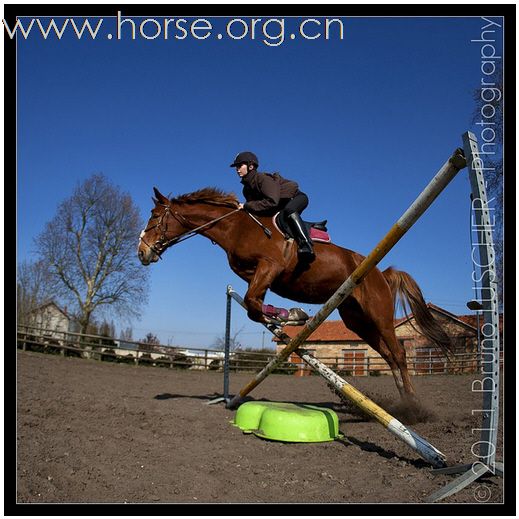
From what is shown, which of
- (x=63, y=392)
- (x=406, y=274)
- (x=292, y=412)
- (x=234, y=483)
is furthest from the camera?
(x=63, y=392)

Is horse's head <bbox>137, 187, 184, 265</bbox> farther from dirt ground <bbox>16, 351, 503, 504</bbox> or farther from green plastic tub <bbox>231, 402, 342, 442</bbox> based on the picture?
green plastic tub <bbox>231, 402, 342, 442</bbox>

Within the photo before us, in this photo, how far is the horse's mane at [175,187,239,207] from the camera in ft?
19.4

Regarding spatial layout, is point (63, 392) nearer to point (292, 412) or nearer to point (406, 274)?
point (292, 412)

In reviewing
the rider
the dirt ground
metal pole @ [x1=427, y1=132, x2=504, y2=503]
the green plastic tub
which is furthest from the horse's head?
metal pole @ [x1=427, y1=132, x2=504, y2=503]

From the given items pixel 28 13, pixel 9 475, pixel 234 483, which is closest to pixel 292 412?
pixel 234 483

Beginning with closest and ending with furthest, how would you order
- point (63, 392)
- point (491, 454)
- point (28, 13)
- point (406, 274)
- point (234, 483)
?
point (491, 454), point (234, 483), point (28, 13), point (406, 274), point (63, 392)

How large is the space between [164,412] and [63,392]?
2.91 m

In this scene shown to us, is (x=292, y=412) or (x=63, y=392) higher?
(x=292, y=412)

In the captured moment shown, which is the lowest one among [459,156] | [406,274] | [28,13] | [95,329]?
[95,329]

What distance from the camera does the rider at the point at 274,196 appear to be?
209 inches

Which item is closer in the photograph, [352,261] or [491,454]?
[491,454]

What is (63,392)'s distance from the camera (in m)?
7.69

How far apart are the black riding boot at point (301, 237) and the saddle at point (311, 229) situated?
0.07 metres

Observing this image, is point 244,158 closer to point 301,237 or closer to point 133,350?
point 301,237
